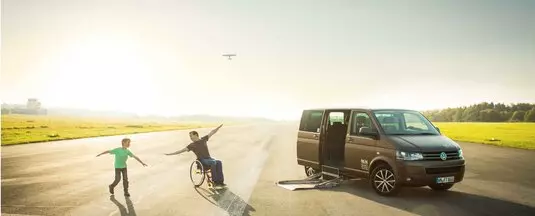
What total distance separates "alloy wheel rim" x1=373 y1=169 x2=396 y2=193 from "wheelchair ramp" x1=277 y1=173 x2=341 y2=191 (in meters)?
1.56

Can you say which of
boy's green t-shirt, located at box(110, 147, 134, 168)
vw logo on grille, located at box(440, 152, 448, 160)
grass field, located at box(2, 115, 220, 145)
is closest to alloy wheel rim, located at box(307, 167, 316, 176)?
vw logo on grille, located at box(440, 152, 448, 160)

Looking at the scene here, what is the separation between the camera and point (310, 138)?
44.1ft

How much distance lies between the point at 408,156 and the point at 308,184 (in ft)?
10.2

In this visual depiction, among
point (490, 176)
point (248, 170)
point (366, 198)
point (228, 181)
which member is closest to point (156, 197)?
point (228, 181)

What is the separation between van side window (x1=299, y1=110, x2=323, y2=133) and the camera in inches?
523

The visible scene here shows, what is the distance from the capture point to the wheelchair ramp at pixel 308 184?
12.0 meters

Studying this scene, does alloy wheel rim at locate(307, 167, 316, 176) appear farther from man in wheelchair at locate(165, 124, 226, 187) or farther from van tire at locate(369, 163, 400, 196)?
man in wheelchair at locate(165, 124, 226, 187)

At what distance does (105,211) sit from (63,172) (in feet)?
25.8

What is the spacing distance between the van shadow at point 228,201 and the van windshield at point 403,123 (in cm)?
406

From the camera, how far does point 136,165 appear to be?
60.6 feet

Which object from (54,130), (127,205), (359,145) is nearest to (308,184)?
(359,145)

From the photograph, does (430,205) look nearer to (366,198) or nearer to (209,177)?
(366,198)

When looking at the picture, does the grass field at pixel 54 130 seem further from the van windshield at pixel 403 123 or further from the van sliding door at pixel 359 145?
the van windshield at pixel 403 123

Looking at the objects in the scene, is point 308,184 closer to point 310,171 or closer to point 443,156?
point 310,171
